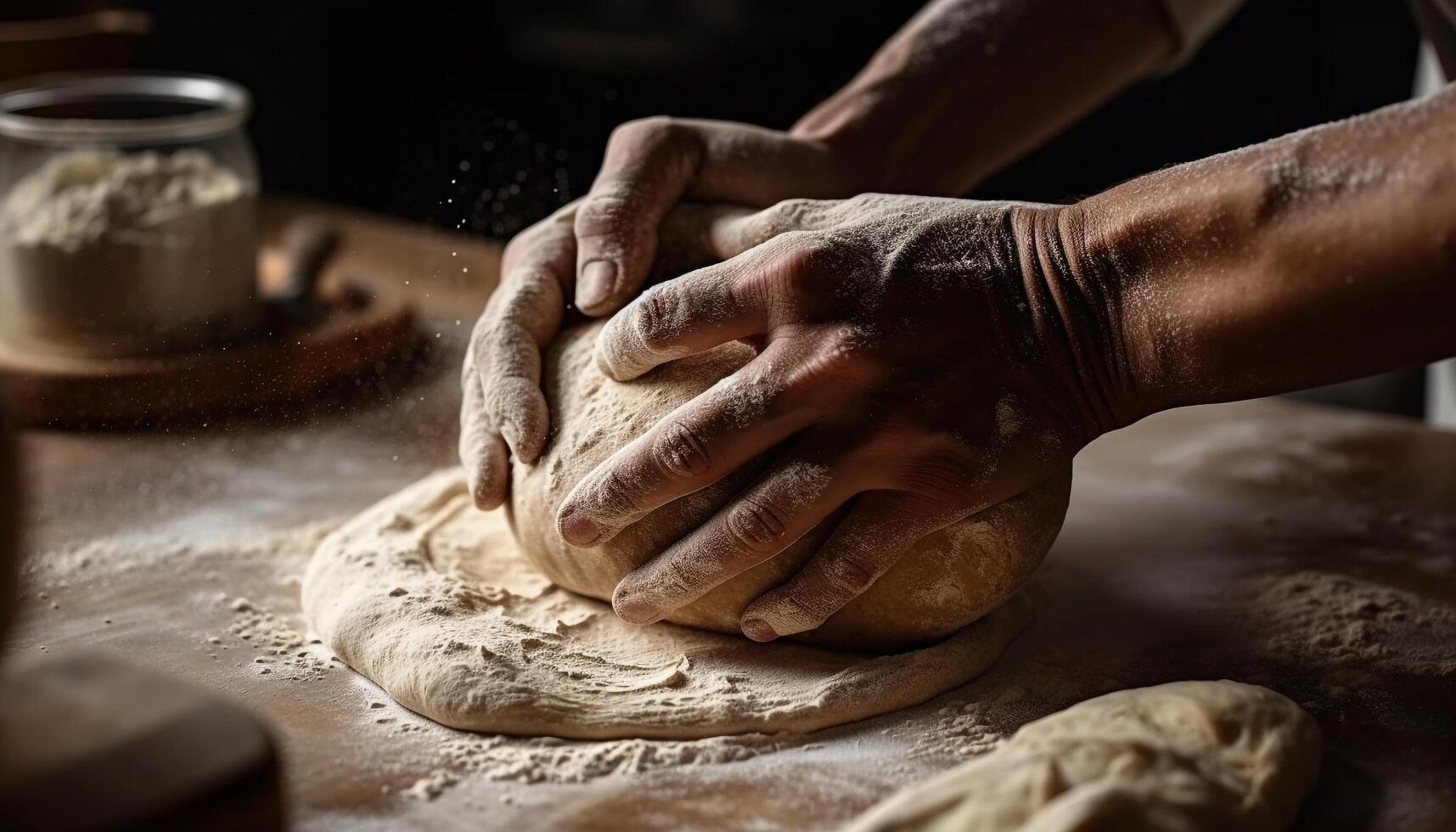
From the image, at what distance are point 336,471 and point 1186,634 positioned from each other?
119cm

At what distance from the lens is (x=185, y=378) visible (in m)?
2.06

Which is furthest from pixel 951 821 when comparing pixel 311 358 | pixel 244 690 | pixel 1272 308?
pixel 311 358

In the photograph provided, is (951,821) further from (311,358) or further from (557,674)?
(311,358)

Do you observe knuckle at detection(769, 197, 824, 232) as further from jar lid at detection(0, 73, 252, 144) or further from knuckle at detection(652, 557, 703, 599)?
jar lid at detection(0, 73, 252, 144)

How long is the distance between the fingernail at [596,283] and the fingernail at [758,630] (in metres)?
0.39

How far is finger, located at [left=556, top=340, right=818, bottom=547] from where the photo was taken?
1.23 meters

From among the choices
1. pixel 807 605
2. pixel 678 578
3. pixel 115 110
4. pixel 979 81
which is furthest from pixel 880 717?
pixel 115 110

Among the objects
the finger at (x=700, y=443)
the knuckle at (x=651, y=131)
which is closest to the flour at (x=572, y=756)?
the finger at (x=700, y=443)

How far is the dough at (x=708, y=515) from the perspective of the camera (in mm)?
1314

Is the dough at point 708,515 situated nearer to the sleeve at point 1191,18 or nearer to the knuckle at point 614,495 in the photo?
the knuckle at point 614,495

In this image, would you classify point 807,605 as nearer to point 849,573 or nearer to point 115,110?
point 849,573

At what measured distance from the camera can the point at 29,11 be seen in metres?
3.04

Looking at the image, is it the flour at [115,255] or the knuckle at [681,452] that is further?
the flour at [115,255]

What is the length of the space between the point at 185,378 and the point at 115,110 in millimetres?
740
